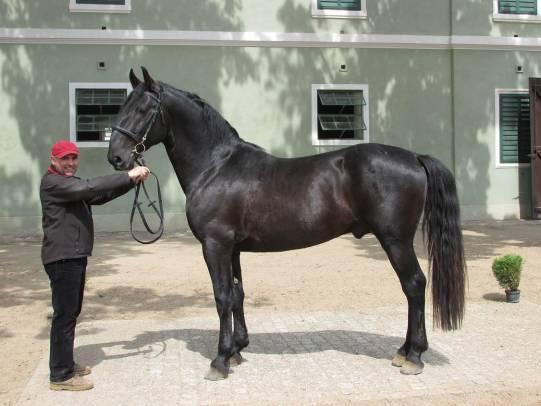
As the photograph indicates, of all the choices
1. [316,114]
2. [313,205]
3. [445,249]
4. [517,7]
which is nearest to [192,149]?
[313,205]

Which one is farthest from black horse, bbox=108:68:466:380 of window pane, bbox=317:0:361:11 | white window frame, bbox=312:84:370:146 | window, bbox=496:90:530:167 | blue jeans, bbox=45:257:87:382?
window, bbox=496:90:530:167

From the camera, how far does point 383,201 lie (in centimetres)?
400

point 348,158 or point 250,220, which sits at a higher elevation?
point 348,158

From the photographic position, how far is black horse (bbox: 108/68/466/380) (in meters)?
4.03

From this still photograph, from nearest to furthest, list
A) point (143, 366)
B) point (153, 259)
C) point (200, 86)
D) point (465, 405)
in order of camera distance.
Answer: point (465, 405) → point (143, 366) → point (153, 259) → point (200, 86)

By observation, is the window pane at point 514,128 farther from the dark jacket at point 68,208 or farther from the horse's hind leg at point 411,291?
the dark jacket at point 68,208

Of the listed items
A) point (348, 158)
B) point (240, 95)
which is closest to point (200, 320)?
point (348, 158)

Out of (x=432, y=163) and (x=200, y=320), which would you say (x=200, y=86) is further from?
(x=432, y=163)

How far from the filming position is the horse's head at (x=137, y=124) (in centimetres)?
400

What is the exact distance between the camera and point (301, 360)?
4375mm

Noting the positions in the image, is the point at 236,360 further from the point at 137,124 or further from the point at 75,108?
the point at 75,108

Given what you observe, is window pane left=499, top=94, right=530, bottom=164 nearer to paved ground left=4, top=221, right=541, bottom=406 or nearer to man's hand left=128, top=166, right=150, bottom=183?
paved ground left=4, top=221, right=541, bottom=406

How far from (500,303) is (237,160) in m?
3.77

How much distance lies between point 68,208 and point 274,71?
387 inches
